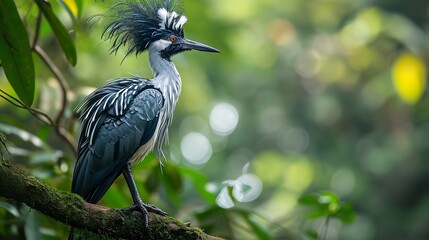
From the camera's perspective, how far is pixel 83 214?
363 centimetres

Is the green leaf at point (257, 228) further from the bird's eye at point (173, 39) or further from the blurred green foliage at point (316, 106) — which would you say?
the blurred green foliage at point (316, 106)

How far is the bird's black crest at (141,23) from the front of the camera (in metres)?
5.08

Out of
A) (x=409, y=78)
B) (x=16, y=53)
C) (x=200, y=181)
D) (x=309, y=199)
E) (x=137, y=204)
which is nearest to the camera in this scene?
(x=16, y=53)

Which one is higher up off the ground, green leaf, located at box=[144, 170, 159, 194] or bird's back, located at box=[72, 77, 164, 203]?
green leaf, located at box=[144, 170, 159, 194]

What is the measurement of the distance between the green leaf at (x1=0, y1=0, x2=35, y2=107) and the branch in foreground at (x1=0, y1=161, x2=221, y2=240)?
0.65 metres

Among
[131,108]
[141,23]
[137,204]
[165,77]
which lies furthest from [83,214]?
[141,23]

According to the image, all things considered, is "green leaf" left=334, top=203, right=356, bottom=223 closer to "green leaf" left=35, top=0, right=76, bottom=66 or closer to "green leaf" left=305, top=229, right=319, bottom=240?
"green leaf" left=305, top=229, right=319, bottom=240

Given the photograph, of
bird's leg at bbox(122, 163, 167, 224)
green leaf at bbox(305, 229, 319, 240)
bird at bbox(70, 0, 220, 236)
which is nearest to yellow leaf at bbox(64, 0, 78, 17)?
bird at bbox(70, 0, 220, 236)

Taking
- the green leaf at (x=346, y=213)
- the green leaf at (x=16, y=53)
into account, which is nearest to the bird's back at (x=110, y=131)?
the green leaf at (x=16, y=53)

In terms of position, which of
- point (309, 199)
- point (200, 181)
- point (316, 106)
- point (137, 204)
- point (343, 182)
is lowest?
point (137, 204)

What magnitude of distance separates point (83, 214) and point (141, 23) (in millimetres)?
1863

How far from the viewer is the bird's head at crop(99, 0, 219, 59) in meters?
5.08

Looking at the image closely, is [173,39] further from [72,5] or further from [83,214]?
[83,214]

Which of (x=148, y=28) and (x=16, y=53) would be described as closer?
(x=16, y=53)
